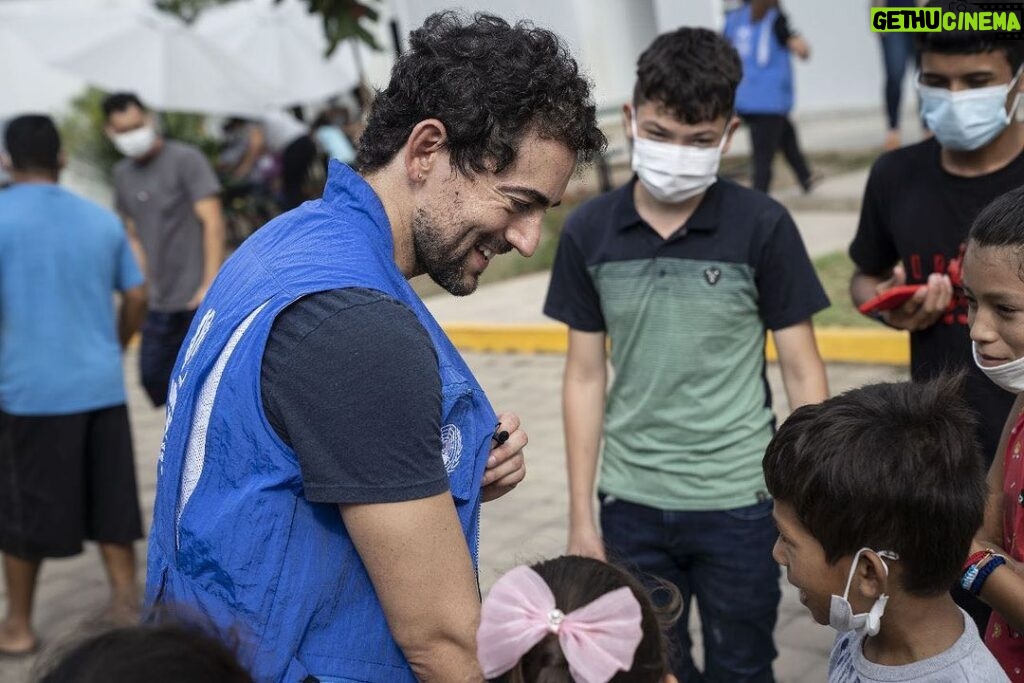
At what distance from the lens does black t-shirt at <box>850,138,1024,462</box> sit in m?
2.85

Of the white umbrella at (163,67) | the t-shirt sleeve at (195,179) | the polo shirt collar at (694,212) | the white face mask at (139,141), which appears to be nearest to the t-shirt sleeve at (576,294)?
the polo shirt collar at (694,212)

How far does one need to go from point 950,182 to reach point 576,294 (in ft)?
3.31

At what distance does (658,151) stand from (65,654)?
2136mm

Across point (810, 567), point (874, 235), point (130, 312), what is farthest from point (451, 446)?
point (130, 312)

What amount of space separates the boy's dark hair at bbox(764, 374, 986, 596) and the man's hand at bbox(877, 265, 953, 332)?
74 cm

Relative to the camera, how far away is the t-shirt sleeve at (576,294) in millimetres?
3361

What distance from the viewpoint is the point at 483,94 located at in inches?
75.8

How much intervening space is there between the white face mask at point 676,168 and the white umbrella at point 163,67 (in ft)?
30.9

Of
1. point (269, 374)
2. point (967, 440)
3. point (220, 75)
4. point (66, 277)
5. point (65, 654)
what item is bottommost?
point (220, 75)

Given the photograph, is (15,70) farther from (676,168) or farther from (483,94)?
(483,94)

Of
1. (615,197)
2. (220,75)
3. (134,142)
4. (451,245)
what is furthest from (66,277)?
(220,75)

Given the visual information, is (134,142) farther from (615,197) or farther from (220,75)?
(220,75)

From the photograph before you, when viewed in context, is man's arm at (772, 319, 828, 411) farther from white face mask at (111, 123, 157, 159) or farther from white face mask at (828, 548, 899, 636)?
white face mask at (111, 123, 157, 159)

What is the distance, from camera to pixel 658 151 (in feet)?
10.5
